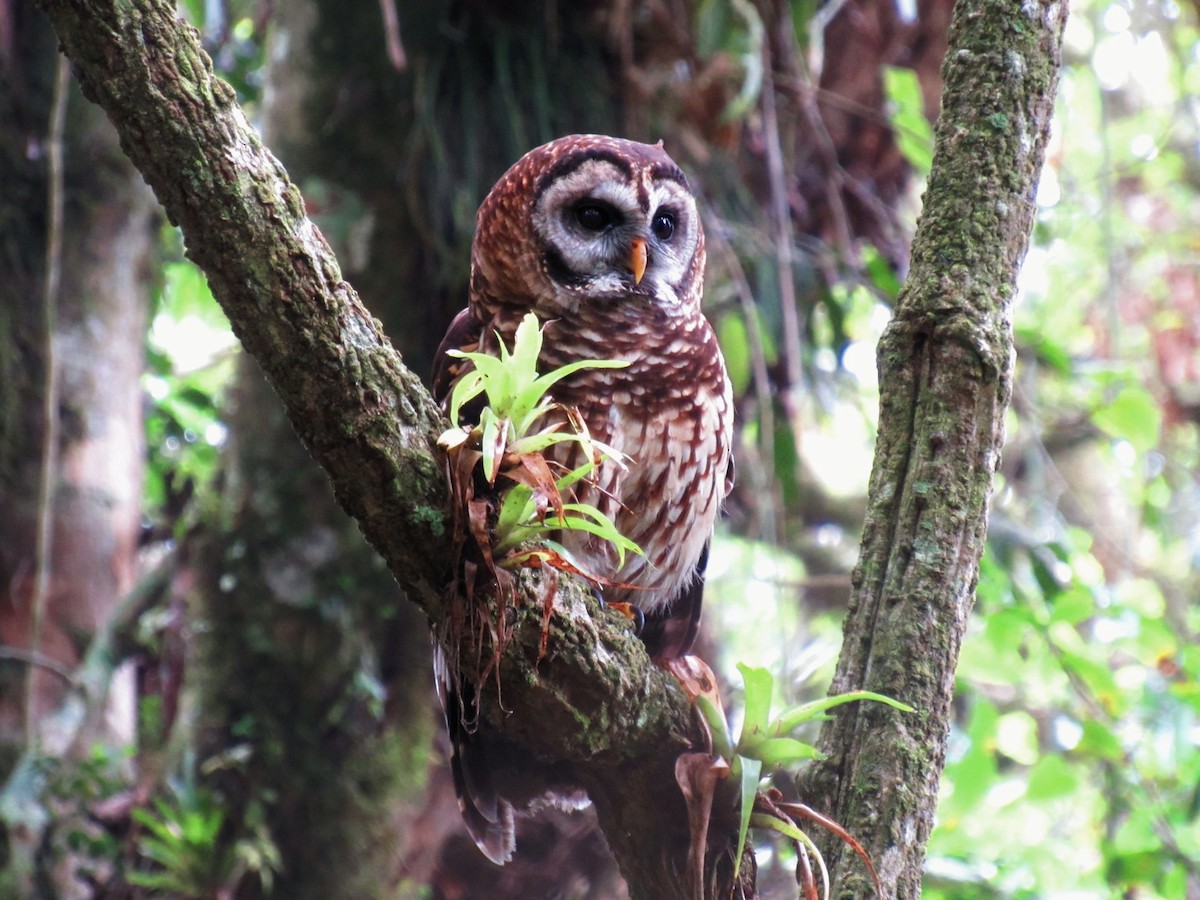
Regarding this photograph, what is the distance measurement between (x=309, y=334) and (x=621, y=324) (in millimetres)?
1104

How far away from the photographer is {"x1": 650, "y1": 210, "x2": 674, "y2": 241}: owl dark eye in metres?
2.54

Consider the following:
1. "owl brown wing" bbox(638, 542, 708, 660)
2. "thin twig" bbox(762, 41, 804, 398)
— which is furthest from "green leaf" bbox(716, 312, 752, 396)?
"owl brown wing" bbox(638, 542, 708, 660)

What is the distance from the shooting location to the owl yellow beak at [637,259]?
2420 millimetres

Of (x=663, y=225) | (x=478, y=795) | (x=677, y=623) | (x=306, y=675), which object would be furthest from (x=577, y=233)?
(x=306, y=675)

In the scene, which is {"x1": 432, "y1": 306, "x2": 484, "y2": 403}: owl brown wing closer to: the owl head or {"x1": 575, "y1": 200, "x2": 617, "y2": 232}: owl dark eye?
the owl head

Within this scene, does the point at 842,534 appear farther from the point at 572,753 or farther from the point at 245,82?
the point at 572,753

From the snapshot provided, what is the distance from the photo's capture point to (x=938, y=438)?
1525 mm

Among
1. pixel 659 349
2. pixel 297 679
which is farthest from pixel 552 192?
pixel 297 679

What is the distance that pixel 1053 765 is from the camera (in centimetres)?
324

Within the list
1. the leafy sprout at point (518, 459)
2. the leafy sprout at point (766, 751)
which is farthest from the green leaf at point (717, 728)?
the leafy sprout at point (518, 459)

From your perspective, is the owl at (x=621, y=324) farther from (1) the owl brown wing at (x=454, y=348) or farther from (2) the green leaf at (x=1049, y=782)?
(2) the green leaf at (x=1049, y=782)

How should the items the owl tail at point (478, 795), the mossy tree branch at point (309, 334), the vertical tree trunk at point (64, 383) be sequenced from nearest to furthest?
the mossy tree branch at point (309, 334) < the owl tail at point (478, 795) < the vertical tree trunk at point (64, 383)

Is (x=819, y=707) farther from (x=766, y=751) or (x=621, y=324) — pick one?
(x=621, y=324)

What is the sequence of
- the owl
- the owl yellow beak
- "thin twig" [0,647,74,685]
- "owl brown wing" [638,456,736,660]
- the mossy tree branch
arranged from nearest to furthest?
the mossy tree branch, the owl, the owl yellow beak, "owl brown wing" [638,456,736,660], "thin twig" [0,647,74,685]
